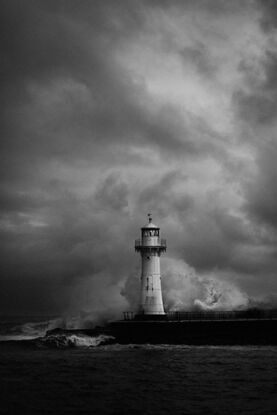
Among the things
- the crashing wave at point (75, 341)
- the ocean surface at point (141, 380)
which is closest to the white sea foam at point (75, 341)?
the crashing wave at point (75, 341)

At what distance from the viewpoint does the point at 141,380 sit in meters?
38.7

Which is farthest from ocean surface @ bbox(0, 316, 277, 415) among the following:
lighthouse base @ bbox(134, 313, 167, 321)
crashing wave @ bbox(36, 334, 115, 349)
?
lighthouse base @ bbox(134, 313, 167, 321)

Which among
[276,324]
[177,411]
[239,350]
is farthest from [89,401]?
[276,324]

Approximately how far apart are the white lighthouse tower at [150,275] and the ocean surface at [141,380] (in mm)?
5529

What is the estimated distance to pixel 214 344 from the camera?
58.2 m

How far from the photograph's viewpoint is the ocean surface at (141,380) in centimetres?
3070

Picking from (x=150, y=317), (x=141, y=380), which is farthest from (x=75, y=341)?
(x=141, y=380)

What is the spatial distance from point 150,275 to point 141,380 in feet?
80.1

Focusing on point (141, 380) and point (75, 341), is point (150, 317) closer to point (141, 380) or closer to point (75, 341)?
point (75, 341)

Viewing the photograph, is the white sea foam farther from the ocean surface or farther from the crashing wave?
the ocean surface

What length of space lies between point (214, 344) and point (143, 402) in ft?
89.2

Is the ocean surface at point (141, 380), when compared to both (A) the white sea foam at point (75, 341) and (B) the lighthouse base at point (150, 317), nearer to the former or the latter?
(A) the white sea foam at point (75, 341)

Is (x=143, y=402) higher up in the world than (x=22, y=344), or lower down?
lower down

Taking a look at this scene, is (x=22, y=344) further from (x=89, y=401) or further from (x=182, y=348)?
(x=89, y=401)
